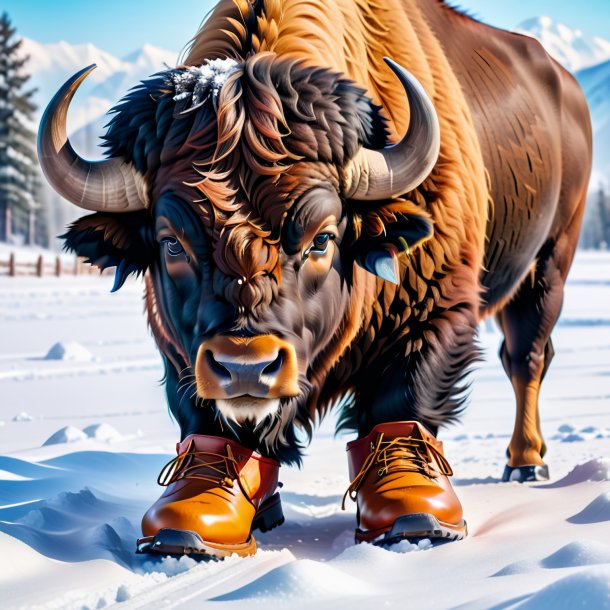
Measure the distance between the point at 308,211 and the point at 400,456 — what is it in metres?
0.91

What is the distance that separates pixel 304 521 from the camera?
3592 mm

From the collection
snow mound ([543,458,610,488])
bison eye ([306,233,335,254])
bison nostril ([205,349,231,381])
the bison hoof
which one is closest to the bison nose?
bison nostril ([205,349,231,381])

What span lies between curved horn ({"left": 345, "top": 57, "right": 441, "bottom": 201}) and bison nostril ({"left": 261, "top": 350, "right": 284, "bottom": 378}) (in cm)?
72

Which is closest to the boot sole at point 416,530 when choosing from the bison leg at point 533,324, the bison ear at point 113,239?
the bison ear at point 113,239

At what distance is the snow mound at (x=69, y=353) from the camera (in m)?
9.23

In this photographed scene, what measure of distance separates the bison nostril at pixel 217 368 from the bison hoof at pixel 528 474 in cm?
204

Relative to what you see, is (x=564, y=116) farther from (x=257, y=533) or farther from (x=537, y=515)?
(x=257, y=533)

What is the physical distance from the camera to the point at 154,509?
3.02m

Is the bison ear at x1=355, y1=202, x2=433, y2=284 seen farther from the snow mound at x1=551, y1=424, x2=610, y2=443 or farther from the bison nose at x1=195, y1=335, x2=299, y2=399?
the snow mound at x1=551, y1=424, x2=610, y2=443

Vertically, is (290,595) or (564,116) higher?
(564,116)

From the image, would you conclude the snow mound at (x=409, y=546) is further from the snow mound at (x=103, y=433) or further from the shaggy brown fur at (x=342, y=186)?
the snow mound at (x=103, y=433)

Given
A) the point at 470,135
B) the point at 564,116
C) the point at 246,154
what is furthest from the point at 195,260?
the point at 564,116

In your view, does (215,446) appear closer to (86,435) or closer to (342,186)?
(342,186)

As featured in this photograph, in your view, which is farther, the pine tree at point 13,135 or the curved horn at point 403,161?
the pine tree at point 13,135
